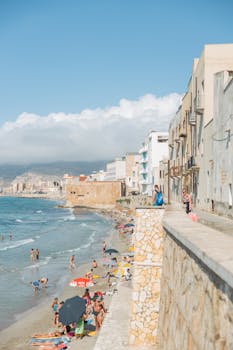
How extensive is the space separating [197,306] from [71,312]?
477 inches

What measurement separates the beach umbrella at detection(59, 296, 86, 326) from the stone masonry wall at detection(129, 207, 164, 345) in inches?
213

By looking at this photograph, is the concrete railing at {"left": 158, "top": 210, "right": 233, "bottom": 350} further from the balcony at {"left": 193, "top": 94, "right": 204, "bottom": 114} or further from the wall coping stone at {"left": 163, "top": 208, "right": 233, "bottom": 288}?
the balcony at {"left": 193, "top": 94, "right": 204, "bottom": 114}

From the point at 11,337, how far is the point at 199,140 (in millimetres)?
15888

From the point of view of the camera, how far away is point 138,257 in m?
11.2

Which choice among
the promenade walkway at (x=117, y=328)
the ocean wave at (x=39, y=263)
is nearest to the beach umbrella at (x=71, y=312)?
the promenade walkway at (x=117, y=328)

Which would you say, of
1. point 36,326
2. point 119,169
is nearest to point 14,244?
point 36,326

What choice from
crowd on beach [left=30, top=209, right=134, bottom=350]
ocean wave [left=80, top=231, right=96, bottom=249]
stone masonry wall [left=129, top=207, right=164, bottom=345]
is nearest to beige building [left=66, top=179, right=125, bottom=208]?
ocean wave [left=80, top=231, right=96, bottom=249]

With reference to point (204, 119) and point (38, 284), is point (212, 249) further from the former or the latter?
point (38, 284)

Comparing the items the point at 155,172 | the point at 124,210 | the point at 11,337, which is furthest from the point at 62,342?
the point at 124,210

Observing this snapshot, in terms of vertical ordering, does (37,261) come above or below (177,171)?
below

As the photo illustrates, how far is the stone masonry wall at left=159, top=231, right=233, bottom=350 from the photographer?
3997 mm

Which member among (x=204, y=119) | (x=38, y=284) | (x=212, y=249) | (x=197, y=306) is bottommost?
(x=38, y=284)

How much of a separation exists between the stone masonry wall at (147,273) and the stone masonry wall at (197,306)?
3.06m

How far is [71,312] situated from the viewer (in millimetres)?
16156
